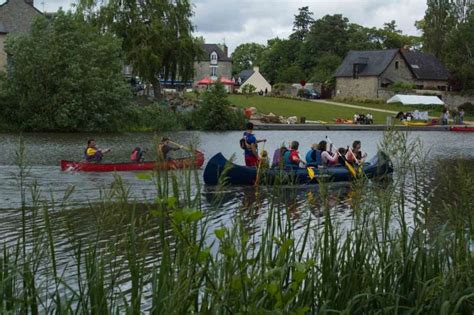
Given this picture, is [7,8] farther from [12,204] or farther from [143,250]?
[143,250]

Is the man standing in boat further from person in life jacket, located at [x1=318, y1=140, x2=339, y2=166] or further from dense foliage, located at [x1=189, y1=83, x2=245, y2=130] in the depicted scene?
dense foliage, located at [x1=189, y1=83, x2=245, y2=130]

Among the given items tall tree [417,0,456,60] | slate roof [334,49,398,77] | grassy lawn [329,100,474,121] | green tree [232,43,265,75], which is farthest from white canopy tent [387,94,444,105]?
green tree [232,43,265,75]

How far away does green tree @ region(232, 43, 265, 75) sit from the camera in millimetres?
138288

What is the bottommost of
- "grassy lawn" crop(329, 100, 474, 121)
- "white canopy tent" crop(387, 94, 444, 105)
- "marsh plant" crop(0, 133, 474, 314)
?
"marsh plant" crop(0, 133, 474, 314)

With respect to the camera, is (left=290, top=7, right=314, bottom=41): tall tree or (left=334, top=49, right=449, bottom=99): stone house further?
(left=290, top=7, right=314, bottom=41): tall tree

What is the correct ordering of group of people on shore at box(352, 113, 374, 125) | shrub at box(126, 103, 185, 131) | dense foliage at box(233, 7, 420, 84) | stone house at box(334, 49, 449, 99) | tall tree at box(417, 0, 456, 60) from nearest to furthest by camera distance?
shrub at box(126, 103, 185, 131)
group of people on shore at box(352, 113, 374, 125)
stone house at box(334, 49, 449, 99)
tall tree at box(417, 0, 456, 60)
dense foliage at box(233, 7, 420, 84)

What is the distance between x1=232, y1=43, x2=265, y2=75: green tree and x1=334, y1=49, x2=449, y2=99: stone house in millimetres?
60764

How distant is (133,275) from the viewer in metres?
5.00

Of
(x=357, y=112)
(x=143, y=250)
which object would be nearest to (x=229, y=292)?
(x=143, y=250)

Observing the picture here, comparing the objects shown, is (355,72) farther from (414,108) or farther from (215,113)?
(215,113)

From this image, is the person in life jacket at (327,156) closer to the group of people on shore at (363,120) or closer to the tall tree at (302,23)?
the group of people on shore at (363,120)

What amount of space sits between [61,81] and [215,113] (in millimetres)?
9880

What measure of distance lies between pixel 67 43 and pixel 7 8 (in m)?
18.3

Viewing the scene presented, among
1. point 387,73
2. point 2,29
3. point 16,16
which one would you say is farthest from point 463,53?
point 2,29
